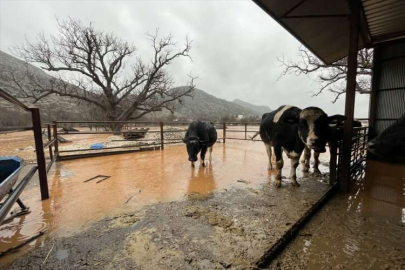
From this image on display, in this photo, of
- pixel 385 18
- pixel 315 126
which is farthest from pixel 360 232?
pixel 385 18

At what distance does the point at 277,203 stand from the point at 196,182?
5.44ft

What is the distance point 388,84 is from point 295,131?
197 inches

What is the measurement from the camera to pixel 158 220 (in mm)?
2334

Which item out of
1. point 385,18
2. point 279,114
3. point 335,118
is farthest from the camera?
point 385,18

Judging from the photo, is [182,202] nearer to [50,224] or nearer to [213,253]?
[213,253]

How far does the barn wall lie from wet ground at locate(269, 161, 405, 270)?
152 inches

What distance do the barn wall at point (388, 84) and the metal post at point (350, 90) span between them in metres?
3.88

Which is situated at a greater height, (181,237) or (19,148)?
(181,237)

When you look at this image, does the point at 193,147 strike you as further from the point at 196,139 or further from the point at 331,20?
the point at 331,20

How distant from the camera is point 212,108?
8150cm

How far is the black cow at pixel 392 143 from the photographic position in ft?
7.82

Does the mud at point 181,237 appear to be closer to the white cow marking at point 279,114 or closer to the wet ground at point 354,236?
the wet ground at point 354,236

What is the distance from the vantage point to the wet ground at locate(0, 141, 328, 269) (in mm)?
1699

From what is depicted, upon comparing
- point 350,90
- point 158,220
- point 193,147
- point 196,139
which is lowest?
point 158,220
